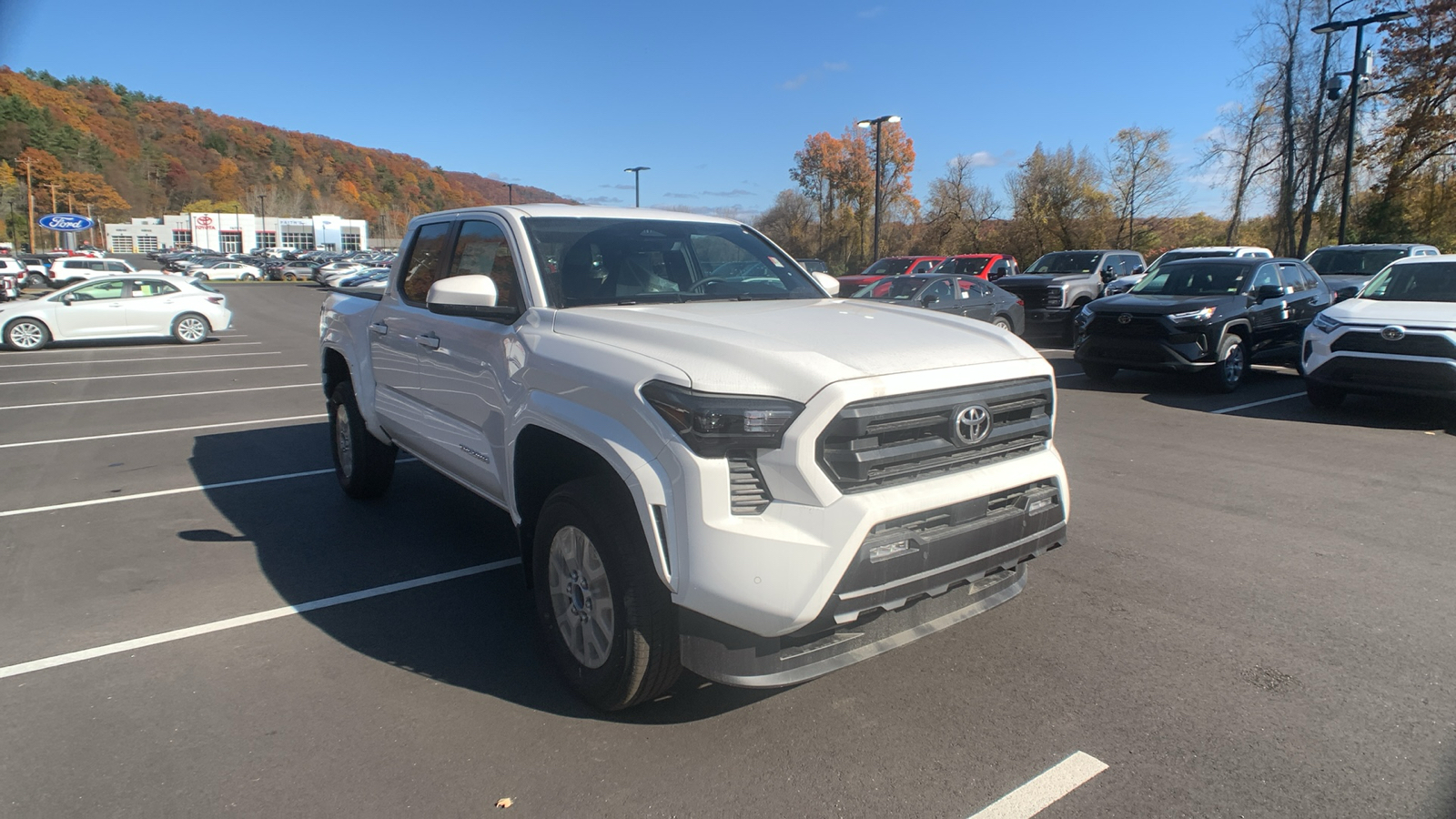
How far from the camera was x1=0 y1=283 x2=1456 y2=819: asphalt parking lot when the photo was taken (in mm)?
2787

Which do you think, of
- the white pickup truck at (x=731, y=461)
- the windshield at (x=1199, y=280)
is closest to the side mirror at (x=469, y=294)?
the white pickup truck at (x=731, y=461)

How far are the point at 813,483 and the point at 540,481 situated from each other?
4.54 ft

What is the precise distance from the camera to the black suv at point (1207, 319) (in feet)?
35.4

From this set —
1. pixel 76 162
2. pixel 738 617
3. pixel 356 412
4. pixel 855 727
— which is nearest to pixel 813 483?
pixel 738 617

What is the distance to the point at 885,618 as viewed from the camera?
2887mm

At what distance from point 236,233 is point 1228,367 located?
137m

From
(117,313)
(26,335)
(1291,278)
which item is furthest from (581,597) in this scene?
(26,335)

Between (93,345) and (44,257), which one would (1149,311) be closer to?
(93,345)

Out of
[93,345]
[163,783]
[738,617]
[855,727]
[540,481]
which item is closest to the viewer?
[738,617]

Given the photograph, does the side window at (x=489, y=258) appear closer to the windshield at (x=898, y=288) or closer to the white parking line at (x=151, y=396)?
the white parking line at (x=151, y=396)

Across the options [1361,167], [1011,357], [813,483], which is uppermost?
[1361,167]

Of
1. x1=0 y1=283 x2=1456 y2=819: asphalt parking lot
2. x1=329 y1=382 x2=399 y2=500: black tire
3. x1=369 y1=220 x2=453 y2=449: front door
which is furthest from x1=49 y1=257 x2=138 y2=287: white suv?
x1=369 y1=220 x2=453 y2=449: front door

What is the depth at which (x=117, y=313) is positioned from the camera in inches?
714

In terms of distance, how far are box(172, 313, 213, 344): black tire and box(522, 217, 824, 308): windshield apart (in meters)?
18.4
